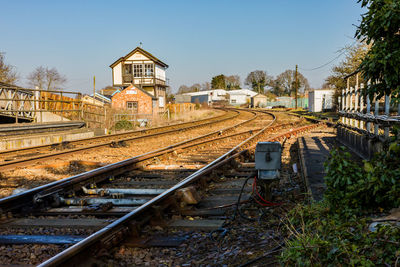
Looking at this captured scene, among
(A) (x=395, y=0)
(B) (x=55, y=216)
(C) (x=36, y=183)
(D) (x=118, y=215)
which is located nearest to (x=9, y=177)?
(C) (x=36, y=183)

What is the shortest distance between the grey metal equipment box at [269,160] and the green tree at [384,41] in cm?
165

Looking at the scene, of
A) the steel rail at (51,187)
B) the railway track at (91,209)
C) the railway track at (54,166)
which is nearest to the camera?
the railway track at (91,209)

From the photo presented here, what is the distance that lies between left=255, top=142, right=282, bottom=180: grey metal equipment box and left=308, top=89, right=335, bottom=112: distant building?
148 feet

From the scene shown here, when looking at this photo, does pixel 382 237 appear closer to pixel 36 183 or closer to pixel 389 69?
pixel 389 69

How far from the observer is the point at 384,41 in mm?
4461

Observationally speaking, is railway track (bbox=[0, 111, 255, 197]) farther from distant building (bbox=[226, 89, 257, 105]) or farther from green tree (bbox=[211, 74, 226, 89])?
green tree (bbox=[211, 74, 226, 89])

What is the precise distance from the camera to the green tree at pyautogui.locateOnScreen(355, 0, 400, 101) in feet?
13.9

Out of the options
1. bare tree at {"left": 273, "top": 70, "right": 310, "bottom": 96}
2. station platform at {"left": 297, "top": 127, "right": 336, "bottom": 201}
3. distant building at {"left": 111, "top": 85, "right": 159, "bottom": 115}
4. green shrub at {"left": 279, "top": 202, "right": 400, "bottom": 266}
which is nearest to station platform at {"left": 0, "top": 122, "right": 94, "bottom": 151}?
station platform at {"left": 297, "top": 127, "right": 336, "bottom": 201}

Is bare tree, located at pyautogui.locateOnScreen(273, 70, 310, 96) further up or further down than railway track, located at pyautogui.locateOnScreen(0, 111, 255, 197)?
further up

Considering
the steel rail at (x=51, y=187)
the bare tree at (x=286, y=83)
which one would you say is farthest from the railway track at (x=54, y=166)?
the bare tree at (x=286, y=83)

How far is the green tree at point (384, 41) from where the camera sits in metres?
4.24

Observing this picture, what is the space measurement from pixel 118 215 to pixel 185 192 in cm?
101

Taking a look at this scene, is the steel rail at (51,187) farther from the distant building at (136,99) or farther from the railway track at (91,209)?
the distant building at (136,99)

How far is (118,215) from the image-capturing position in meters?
5.10
